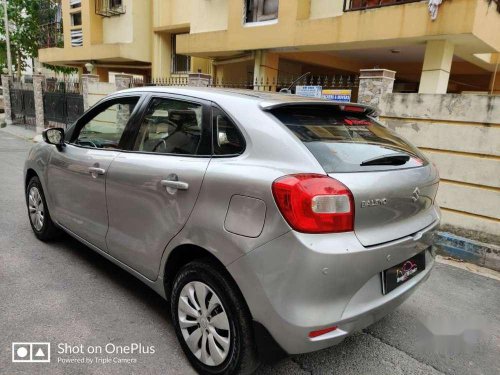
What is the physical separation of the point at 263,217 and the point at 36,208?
3.30 metres

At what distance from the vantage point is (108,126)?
140 inches

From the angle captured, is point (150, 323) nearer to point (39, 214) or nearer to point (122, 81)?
point (39, 214)

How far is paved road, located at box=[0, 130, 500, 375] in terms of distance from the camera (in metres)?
2.45

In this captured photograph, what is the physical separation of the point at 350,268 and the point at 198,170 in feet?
3.33

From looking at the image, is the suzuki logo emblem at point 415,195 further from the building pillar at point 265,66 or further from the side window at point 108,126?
the building pillar at point 265,66

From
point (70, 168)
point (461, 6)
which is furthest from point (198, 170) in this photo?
point (461, 6)

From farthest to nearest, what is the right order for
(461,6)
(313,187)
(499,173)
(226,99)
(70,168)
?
(461,6), (499,173), (70,168), (226,99), (313,187)

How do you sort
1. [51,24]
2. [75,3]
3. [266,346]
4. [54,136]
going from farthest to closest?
1. [51,24]
2. [75,3]
3. [54,136]
4. [266,346]

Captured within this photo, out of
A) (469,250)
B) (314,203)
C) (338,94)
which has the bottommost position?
(469,250)

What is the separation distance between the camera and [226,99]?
7.82ft

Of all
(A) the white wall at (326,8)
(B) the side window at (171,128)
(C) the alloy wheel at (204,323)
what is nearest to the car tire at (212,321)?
(C) the alloy wheel at (204,323)

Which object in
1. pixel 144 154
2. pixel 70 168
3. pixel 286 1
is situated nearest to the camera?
pixel 144 154

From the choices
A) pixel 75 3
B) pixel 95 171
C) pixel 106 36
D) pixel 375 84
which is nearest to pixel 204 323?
pixel 95 171

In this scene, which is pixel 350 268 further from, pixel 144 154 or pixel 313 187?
pixel 144 154
